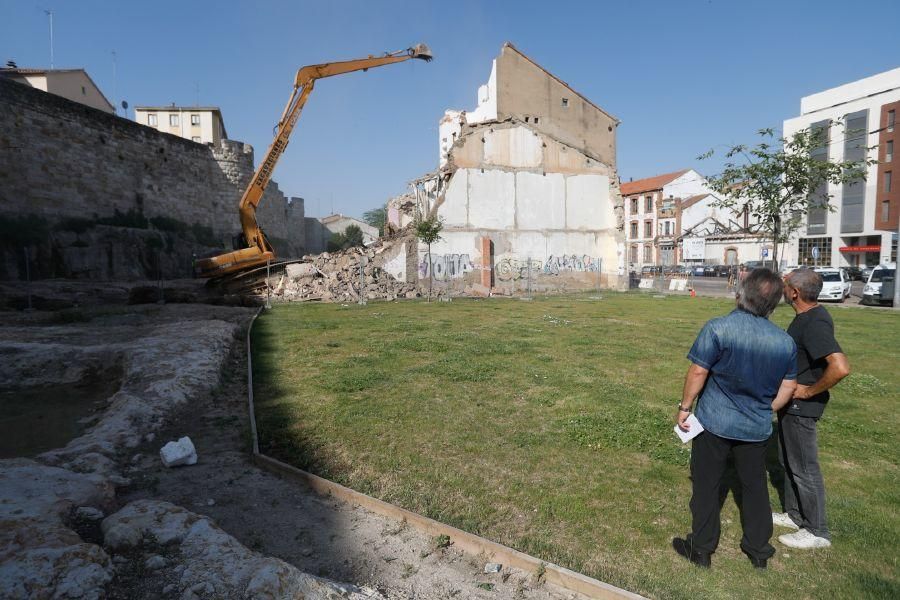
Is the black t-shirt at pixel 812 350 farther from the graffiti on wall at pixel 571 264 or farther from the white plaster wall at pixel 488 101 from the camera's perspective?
the white plaster wall at pixel 488 101

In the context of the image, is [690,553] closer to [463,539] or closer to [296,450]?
[463,539]

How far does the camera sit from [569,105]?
38.4 meters

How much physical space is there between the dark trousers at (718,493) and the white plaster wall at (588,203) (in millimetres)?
25935

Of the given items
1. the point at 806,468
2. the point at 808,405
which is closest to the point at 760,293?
the point at 808,405

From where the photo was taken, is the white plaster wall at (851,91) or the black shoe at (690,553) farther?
the white plaster wall at (851,91)

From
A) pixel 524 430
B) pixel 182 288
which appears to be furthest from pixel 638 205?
pixel 524 430

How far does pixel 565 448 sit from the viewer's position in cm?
495

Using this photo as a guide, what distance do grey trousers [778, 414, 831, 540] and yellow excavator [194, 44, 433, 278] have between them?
821 inches

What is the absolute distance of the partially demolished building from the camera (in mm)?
25781

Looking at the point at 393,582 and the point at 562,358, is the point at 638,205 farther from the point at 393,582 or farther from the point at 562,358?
the point at 393,582

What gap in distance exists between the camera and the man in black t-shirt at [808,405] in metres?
3.25

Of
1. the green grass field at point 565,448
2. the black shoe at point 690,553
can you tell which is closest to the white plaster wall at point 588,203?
the green grass field at point 565,448

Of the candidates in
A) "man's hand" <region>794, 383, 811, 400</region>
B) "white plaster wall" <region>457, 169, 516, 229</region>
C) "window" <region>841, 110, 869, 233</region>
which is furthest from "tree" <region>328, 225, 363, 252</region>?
"man's hand" <region>794, 383, 811, 400</region>

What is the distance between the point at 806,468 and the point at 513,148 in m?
25.3
